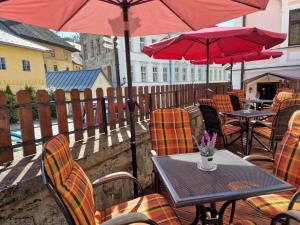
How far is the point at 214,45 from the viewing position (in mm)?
5051

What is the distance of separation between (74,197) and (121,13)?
1.98 meters

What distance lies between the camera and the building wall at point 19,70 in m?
14.9

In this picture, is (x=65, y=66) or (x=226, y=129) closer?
(x=226, y=129)

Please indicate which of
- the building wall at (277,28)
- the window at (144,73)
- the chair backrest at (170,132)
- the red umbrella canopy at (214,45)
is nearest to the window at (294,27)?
the building wall at (277,28)

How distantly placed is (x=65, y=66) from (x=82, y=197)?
26644 millimetres

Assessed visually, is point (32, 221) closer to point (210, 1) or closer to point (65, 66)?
point (210, 1)

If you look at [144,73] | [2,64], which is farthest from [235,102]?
[144,73]

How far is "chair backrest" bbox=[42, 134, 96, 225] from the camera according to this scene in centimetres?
100

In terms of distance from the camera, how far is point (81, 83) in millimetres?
14273

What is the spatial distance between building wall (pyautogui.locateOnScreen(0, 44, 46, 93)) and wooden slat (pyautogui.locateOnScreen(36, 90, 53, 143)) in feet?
50.3

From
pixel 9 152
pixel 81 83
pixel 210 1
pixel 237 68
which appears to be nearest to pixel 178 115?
pixel 210 1

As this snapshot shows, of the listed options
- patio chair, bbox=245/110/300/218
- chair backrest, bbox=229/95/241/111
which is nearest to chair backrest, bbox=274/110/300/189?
patio chair, bbox=245/110/300/218

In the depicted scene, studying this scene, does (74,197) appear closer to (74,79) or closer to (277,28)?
(277,28)

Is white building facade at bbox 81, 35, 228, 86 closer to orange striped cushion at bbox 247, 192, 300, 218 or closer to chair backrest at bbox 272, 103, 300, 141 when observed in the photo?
chair backrest at bbox 272, 103, 300, 141
